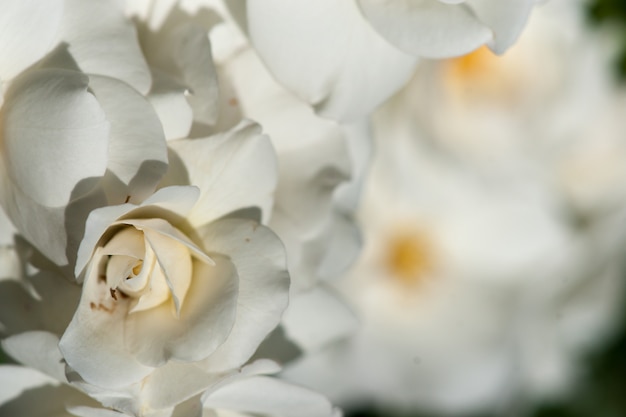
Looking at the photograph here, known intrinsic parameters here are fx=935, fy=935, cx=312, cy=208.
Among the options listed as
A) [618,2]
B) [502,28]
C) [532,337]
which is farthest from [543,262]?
[502,28]

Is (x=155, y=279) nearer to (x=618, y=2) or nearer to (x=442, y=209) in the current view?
(x=442, y=209)

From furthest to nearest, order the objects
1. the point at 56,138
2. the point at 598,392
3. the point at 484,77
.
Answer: the point at 598,392 → the point at 484,77 → the point at 56,138

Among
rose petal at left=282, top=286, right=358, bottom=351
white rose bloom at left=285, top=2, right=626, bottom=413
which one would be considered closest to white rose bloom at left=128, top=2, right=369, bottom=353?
rose petal at left=282, top=286, right=358, bottom=351

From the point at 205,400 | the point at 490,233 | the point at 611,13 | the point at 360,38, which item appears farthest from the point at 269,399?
the point at 611,13

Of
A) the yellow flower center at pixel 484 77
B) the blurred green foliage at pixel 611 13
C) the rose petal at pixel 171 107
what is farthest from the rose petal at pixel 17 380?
the blurred green foliage at pixel 611 13

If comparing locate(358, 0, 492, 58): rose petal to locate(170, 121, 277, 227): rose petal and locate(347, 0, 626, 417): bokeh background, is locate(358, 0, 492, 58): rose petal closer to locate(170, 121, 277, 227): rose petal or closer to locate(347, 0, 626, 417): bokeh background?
locate(170, 121, 277, 227): rose petal

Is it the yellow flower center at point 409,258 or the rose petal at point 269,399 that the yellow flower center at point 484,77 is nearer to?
the yellow flower center at point 409,258

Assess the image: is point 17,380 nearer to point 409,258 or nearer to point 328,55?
point 328,55
